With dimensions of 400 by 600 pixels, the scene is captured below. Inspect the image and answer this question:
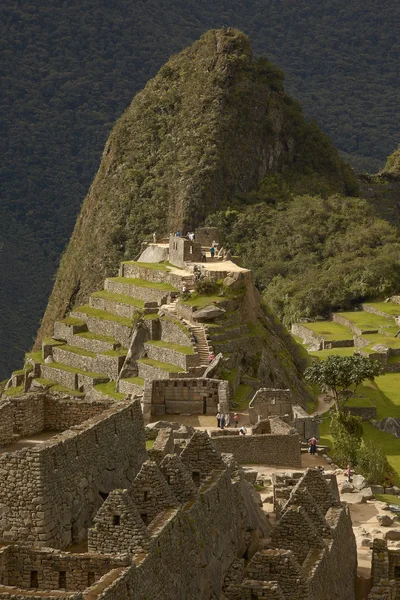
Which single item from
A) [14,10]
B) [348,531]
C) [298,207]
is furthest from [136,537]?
[14,10]

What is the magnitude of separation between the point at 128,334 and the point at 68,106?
4202 inches

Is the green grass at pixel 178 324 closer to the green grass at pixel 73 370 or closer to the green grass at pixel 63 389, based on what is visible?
the green grass at pixel 73 370

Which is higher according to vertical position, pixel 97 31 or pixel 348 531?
pixel 97 31

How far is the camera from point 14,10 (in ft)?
605

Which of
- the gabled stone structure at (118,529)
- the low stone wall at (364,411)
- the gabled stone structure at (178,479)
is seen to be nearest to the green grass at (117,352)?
the low stone wall at (364,411)

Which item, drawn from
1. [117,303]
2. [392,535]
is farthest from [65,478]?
[117,303]

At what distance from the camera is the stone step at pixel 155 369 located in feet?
185

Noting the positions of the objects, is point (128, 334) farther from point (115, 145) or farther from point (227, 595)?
point (115, 145)

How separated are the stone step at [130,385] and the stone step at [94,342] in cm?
560

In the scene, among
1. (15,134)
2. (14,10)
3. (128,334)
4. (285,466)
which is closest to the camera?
(285,466)

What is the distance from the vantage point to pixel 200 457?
82.9ft

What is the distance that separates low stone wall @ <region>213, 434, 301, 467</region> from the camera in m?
39.5

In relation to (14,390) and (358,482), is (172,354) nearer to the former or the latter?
(14,390)

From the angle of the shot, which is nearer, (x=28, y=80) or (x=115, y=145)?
(x=115, y=145)
